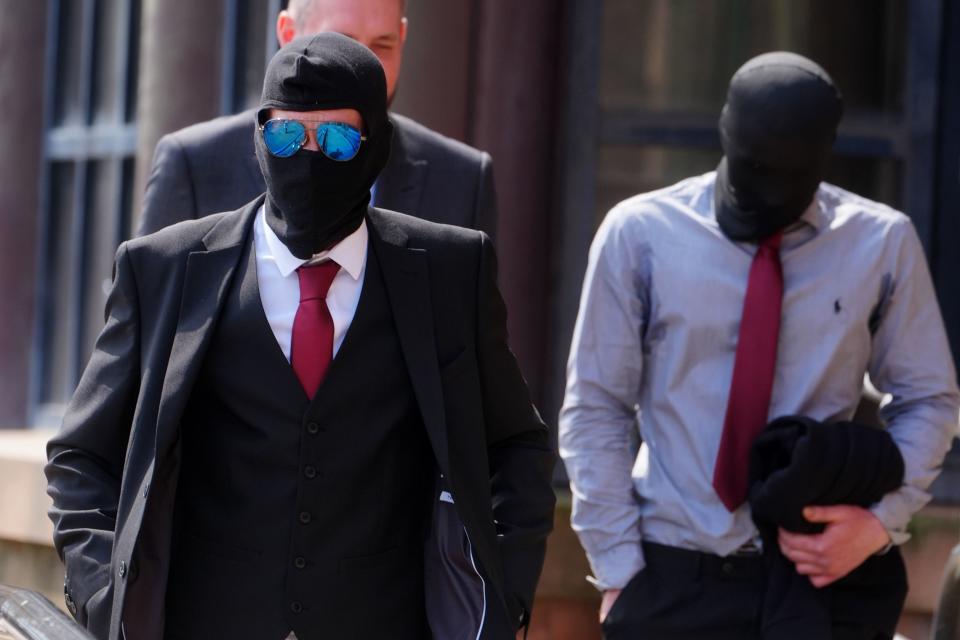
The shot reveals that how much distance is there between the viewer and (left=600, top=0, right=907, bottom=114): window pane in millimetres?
5840

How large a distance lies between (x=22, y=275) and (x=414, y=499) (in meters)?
4.60

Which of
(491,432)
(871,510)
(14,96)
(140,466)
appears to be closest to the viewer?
(140,466)

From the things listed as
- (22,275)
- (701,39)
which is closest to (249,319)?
(701,39)

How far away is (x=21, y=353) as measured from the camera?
729cm

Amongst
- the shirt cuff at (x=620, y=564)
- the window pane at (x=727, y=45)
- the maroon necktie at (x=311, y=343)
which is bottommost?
the shirt cuff at (x=620, y=564)

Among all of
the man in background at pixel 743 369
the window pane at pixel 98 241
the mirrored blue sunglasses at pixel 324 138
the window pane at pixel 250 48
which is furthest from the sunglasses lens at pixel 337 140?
the window pane at pixel 98 241

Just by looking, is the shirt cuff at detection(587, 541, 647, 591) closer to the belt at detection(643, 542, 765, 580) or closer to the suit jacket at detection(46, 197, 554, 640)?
the belt at detection(643, 542, 765, 580)

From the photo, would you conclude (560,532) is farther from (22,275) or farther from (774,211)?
(22,275)

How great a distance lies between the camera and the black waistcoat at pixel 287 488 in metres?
2.97

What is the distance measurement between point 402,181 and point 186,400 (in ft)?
4.10

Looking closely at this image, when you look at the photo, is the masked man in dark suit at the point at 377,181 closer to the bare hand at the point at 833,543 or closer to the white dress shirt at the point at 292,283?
the white dress shirt at the point at 292,283

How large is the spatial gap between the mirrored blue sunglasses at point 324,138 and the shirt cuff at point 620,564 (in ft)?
4.38

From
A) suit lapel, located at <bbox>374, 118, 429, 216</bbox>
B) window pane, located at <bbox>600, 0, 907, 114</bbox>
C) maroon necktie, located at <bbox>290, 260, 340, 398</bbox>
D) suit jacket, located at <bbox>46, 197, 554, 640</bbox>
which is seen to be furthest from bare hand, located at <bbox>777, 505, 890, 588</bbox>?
window pane, located at <bbox>600, 0, 907, 114</bbox>

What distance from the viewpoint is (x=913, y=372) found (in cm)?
392
